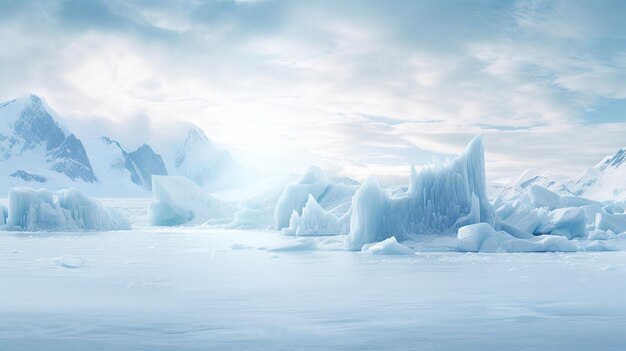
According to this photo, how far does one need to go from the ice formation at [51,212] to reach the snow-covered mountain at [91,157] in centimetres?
10231

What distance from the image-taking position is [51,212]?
4228 cm

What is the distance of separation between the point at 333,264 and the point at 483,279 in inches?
196

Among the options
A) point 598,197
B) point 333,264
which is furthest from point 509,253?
point 598,197

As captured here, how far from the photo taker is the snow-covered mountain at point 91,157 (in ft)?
508

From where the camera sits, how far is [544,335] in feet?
24.2

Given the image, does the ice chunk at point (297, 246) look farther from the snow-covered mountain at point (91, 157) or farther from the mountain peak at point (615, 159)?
the mountain peak at point (615, 159)

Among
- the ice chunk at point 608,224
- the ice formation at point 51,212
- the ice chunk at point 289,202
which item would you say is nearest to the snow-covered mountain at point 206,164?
the ice formation at point 51,212

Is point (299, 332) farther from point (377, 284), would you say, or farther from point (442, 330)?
point (377, 284)

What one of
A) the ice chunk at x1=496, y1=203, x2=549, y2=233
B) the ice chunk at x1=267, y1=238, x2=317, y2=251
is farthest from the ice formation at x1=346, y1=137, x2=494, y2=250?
the ice chunk at x1=496, y1=203, x2=549, y2=233

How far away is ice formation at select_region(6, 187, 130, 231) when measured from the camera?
41.7m

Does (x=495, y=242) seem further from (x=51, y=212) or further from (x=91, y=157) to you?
(x=91, y=157)

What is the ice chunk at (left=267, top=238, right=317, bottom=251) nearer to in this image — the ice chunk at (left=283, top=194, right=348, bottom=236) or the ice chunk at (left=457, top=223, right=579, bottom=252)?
the ice chunk at (left=457, top=223, right=579, bottom=252)

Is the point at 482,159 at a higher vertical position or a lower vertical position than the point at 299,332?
higher

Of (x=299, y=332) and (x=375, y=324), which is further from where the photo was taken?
(x=375, y=324)
